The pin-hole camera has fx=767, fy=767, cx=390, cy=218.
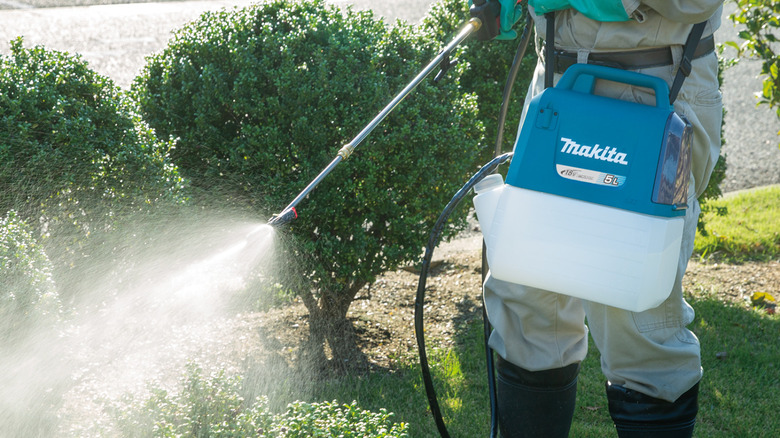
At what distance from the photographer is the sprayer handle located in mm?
1806

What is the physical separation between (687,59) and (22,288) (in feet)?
6.12

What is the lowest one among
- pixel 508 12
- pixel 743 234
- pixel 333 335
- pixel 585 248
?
pixel 743 234

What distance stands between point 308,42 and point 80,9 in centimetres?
967

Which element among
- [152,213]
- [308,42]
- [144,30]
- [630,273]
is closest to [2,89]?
[152,213]

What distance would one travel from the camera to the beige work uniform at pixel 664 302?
6.10ft

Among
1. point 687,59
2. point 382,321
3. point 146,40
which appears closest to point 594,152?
point 687,59

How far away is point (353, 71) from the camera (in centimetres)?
320

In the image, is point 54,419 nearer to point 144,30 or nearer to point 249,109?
point 249,109

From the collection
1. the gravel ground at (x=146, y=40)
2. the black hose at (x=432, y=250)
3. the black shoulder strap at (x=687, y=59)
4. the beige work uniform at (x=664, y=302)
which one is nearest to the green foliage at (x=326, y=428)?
the black hose at (x=432, y=250)

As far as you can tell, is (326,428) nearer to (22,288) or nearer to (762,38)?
(22,288)

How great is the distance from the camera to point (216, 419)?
218 centimetres

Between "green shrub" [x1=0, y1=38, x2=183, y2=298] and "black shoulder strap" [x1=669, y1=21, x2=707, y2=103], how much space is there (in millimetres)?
1790

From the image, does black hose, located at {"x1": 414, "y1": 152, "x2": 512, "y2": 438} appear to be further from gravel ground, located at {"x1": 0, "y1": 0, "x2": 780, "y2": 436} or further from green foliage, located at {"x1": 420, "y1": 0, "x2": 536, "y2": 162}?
green foliage, located at {"x1": 420, "y1": 0, "x2": 536, "y2": 162}

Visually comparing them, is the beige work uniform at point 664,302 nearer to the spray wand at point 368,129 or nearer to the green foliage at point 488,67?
the spray wand at point 368,129
